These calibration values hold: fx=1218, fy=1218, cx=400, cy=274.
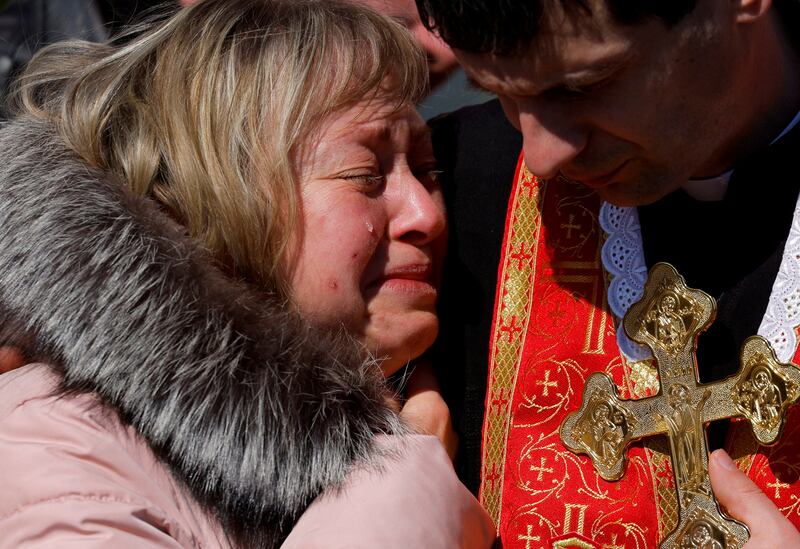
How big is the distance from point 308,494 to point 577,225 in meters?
0.75

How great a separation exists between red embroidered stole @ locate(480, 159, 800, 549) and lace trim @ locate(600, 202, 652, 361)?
0.07ft

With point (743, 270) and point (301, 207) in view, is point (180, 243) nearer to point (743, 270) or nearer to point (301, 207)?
point (301, 207)

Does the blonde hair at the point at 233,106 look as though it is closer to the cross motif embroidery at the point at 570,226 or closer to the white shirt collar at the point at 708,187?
the cross motif embroidery at the point at 570,226

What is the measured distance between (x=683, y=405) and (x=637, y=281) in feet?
0.94

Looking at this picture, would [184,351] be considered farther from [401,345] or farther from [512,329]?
[512,329]

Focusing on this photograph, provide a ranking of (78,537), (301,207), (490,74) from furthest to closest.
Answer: (301,207) < (490,74) < (78,537)

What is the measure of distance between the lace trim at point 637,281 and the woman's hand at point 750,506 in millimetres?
201

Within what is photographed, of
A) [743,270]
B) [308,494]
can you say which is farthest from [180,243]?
[743,270]

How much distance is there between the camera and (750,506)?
70.6 inches

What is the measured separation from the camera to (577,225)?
2.29 meters

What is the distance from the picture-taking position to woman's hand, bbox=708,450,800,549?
→ 5.72 feet

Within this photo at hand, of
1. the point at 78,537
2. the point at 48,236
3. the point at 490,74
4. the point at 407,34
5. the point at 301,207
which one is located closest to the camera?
the point at 78,537

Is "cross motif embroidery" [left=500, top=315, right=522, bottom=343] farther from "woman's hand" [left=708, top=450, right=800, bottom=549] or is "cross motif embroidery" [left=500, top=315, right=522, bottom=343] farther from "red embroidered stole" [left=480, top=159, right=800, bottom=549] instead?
"woman's hand" [left=708, top=450, right=800, bottom=549]

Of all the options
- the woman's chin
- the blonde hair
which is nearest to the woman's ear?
the blonde hair
